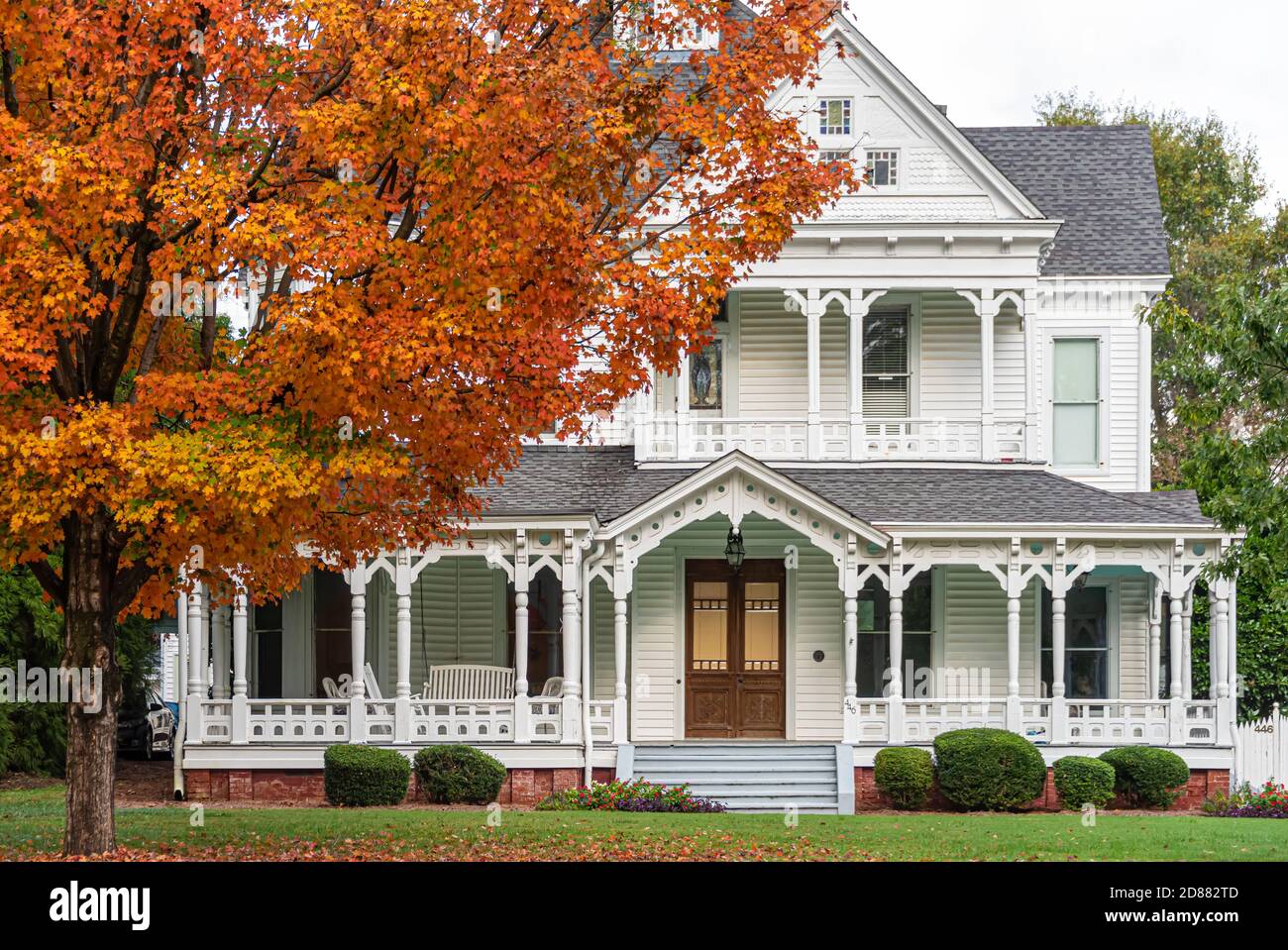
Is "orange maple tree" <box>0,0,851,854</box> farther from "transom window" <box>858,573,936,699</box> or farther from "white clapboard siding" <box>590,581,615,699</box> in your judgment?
"transom window" <box>858,573,936,699</box>

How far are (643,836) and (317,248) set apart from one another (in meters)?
7.58

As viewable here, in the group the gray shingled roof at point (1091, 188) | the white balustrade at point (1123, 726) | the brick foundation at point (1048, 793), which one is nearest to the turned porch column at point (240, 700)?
the brick foundation at point (1048, 793)

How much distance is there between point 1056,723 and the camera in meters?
24.1

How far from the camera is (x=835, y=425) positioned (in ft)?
87.9

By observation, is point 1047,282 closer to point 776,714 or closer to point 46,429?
point 776,714

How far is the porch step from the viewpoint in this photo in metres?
22.7

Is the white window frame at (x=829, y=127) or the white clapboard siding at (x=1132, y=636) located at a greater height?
the white window frame at (x=829, y=127)

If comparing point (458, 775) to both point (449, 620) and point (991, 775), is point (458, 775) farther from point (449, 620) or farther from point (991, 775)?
point (991, 775)

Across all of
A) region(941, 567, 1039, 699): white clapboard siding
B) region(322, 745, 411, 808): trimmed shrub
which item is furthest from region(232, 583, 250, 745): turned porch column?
region(941, 567, 1039, 699): white clapboard siding

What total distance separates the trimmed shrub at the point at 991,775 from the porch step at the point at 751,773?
1.57m

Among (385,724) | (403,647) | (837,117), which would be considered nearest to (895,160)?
(837,117)

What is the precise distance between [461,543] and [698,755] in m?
4.37

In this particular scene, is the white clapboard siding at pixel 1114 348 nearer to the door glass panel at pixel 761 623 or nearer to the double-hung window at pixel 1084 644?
the double-hung window at pixel 1084 644

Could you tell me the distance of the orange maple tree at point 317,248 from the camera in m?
14.0
